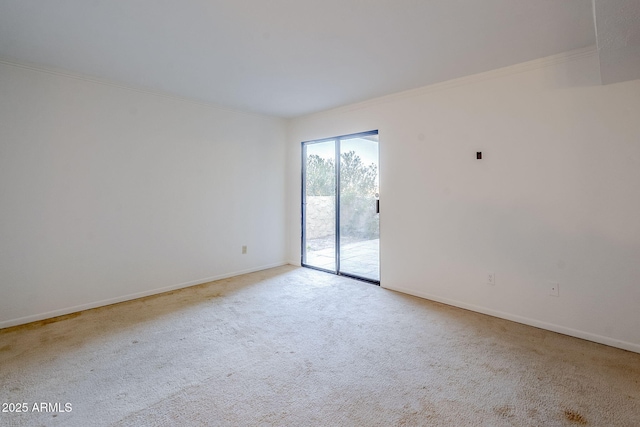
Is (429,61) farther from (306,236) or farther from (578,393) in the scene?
(306,236)

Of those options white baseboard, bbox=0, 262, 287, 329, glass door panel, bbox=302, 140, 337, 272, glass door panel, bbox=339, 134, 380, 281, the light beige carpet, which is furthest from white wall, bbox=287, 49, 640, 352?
white baseboard, bbox=0, 262, 287, 329

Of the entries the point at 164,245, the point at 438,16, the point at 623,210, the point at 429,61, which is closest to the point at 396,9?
the point at 438,16

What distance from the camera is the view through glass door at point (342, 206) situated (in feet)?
13.5

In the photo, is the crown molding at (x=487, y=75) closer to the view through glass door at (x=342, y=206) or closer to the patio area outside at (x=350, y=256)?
the view through glass door at (x=342, y=206)

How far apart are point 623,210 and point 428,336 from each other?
6.00ft

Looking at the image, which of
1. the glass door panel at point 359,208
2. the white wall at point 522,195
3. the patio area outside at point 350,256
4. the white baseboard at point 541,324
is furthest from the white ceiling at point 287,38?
the white baseboard at point 541,324

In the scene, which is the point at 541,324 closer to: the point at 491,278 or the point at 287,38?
the point at 491,278

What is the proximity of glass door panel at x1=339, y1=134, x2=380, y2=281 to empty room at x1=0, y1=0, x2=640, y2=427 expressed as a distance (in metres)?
0.04

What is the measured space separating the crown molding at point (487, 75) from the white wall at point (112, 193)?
191 cm

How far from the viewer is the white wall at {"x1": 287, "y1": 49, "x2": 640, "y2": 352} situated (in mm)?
2367

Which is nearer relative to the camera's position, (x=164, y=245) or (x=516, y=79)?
(x=516, y=79)

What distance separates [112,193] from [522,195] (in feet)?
14.0

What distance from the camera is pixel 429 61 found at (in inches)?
107


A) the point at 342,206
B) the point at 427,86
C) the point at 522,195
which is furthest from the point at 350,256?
the point at 427,86
